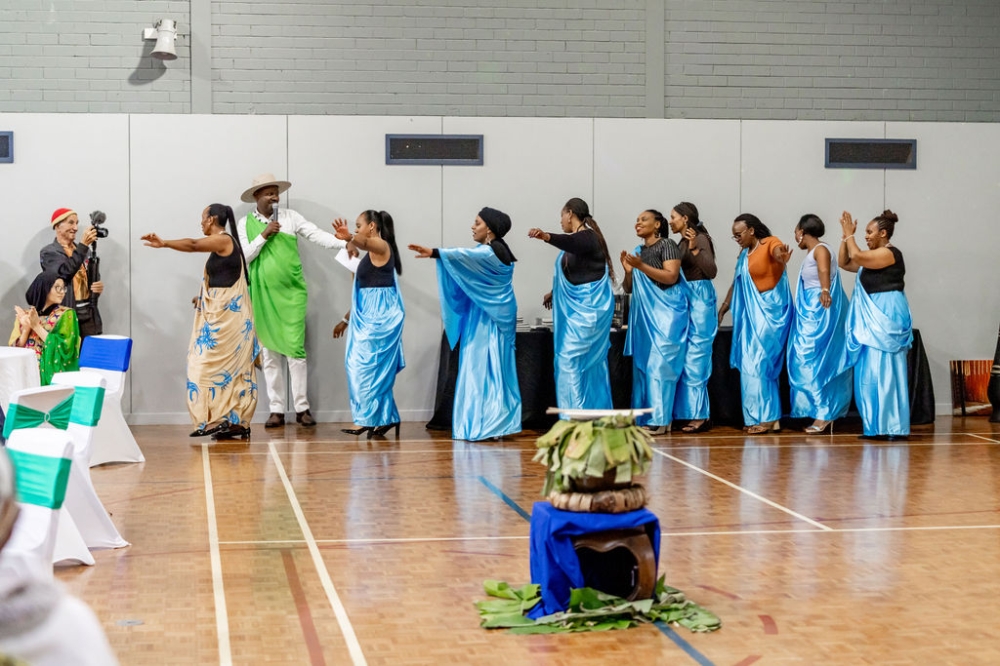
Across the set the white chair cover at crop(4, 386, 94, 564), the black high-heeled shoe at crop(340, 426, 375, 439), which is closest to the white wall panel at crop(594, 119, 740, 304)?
the black high-heeled shoe at crop(340, 426, 375, 439)

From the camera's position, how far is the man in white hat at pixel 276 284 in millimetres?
9320

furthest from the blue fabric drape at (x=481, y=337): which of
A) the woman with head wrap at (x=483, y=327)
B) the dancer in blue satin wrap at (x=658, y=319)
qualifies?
the dancer in blue satin wrap at (x=658, y=319)

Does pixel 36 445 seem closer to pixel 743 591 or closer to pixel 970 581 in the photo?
pixel 743 591

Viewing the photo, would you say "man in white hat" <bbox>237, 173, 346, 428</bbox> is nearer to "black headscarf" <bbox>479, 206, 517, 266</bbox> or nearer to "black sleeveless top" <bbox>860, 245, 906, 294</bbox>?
"black headscarf" <bbox>479, 206, 517, 266</bbox>

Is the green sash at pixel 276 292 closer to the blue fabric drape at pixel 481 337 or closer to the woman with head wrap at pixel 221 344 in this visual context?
the woman with head wrap at pixel 221 344

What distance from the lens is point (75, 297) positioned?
29.3ft

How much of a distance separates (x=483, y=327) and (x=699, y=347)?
1.68 metres

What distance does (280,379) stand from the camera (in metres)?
9.45

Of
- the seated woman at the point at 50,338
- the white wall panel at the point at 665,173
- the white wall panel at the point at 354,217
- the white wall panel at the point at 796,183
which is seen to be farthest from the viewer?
the white wall panel at the point at 796,183

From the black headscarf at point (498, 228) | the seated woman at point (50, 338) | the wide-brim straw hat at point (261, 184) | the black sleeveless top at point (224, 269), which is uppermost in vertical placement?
the wide-brim straw hat at point (261, 184)

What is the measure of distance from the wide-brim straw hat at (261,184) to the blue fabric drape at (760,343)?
349cm

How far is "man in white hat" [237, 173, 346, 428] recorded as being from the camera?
9320 mm

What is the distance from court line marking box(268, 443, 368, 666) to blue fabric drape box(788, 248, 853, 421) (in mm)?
4153

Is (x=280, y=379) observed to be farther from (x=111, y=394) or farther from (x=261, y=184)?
(x=111, y=394)
